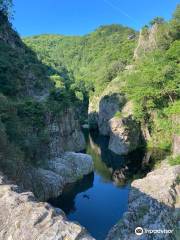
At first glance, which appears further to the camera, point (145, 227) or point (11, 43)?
point (11, 43)

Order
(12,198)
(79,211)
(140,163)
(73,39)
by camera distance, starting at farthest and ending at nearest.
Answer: (73,39)
(140,163)
(79,211)
(12,198)

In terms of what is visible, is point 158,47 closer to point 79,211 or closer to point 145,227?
point 79,211

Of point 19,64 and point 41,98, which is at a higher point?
point 19,64

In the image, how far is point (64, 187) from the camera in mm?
31250

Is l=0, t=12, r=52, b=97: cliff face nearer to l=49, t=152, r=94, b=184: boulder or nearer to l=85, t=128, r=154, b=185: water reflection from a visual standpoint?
l=49, t=152, r=94, b=184: boulder

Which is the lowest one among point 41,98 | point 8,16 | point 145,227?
point 145,227

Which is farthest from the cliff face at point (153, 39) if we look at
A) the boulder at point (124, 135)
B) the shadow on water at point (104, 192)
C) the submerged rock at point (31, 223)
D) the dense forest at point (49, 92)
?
→ the submerged rock at point (31, 223)

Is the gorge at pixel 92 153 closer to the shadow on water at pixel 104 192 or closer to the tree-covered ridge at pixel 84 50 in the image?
the shadow on water at pixel 104 192

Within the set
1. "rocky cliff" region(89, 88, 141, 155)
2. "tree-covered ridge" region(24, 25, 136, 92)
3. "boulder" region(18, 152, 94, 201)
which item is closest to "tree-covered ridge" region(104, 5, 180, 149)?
"rocky cliff" region(89, 88, 141, 155)

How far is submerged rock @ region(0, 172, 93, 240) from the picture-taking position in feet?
32.7

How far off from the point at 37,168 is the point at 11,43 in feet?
84.2

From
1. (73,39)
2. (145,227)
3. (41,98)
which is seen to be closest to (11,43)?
(41,98)

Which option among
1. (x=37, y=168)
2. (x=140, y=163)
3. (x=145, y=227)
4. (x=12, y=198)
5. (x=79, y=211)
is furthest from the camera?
(x=140, y=163)

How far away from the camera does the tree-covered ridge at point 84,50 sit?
95.4 m
